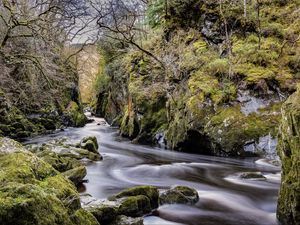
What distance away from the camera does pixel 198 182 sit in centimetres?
886

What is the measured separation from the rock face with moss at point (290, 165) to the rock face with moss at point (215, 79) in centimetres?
540

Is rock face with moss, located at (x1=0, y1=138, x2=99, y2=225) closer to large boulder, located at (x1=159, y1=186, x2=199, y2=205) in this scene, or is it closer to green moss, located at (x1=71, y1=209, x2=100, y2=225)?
green moss, located at (x1=71, y1=209, x2=100, y2=225)

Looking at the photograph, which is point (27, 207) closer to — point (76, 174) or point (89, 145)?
point (76, 174)

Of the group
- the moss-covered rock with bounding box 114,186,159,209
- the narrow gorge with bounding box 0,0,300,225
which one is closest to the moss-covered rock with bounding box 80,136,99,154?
the narrow gorge with bounding box 0,0,300,225

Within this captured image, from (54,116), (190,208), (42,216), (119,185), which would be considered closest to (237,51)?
(119,185)

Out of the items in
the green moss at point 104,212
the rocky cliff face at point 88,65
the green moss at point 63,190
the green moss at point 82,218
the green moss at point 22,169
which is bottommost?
the green moss at point 104,212

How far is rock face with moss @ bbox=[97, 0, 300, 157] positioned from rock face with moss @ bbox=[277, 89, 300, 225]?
17.7ft

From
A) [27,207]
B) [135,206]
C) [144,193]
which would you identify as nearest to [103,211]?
[135,206]

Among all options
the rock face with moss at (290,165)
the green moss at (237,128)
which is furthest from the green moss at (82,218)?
the green moss at (237,128)

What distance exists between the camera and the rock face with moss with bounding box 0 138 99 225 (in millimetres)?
3078

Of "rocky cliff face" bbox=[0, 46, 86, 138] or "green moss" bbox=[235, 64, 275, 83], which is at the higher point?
"green moss" bbox=[235, 64, 275, 83]

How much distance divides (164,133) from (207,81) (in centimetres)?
301

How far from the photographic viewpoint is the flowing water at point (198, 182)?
631 cm

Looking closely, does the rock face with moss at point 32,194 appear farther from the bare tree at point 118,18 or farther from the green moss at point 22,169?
the bare tree at point 118,18
